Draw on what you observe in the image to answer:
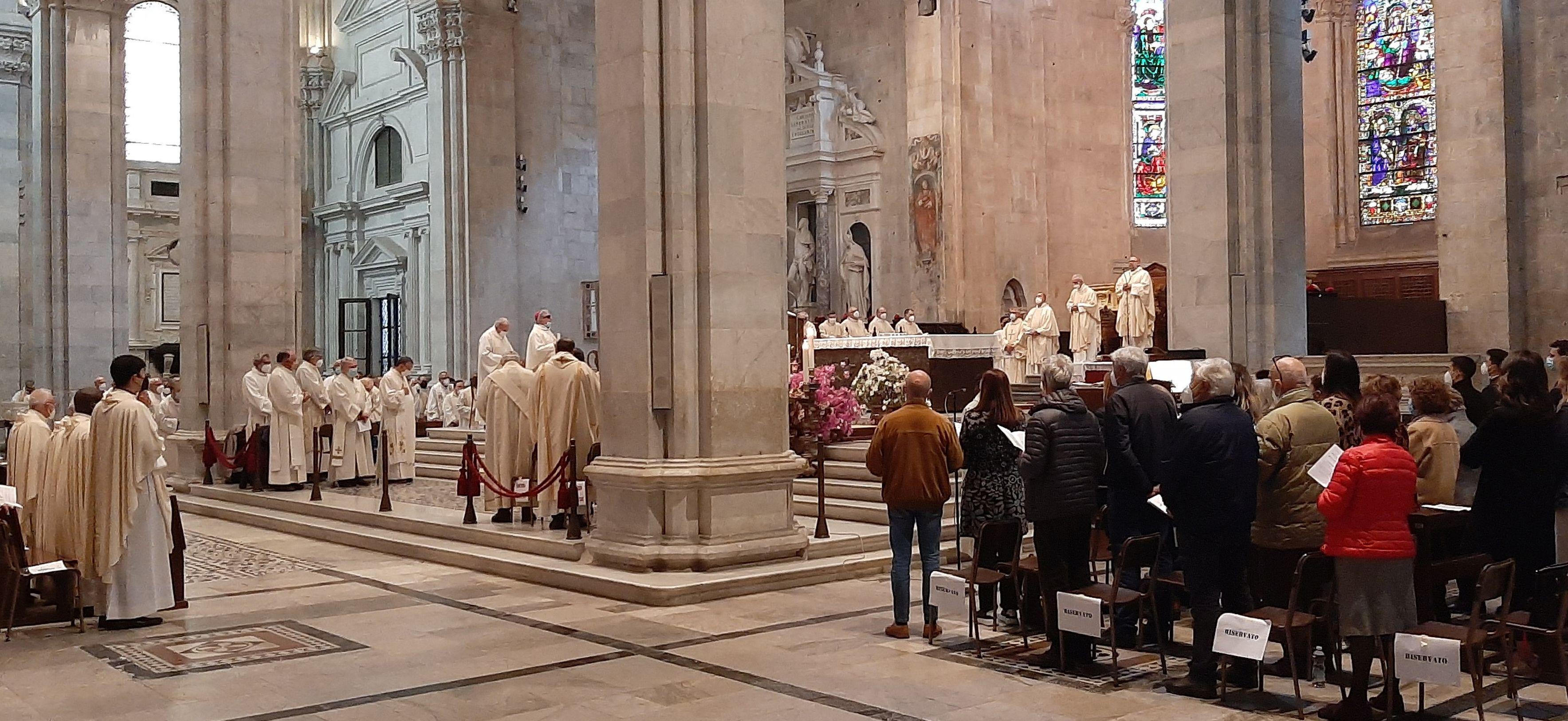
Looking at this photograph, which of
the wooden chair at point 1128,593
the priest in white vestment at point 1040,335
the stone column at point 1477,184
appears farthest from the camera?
the priest in white vestment at point 1040,335

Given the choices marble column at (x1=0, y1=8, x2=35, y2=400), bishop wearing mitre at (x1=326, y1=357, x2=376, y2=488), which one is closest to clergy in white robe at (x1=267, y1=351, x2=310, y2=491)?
bishop wearing mitre at (x1=326, y1=357, x2=376, y2=488)

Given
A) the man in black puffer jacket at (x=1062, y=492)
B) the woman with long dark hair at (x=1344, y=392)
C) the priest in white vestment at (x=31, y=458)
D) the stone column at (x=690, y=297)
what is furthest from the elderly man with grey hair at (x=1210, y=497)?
the priest in white vestment at (x=31, y=458)

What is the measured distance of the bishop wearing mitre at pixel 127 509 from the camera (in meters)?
8.65

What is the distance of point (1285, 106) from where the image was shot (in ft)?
51.1

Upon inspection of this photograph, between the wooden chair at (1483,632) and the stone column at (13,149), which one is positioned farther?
the stone column at (13,149)

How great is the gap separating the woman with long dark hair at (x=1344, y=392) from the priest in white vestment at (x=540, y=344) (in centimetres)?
735

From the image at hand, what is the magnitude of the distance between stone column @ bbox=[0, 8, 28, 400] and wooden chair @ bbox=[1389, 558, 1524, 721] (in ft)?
100

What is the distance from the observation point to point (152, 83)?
35062mm

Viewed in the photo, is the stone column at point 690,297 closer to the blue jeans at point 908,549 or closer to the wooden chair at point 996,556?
the blue jeans at point 908,549

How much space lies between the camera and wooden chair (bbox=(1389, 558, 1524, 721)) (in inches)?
213

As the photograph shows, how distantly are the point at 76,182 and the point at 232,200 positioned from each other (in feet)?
32.5

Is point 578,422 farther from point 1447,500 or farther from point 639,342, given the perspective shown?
point 1447,500

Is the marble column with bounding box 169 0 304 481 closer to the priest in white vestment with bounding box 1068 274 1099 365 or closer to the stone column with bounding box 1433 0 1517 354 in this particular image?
the priest in white vestment with bounding box 1068 274 1099 365

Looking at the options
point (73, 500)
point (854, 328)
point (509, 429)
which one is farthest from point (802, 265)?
point (73, 500)
